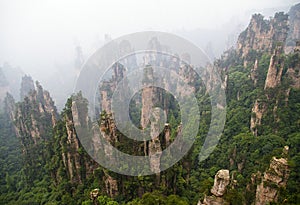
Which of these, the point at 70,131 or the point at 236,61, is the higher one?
the point at 236,61

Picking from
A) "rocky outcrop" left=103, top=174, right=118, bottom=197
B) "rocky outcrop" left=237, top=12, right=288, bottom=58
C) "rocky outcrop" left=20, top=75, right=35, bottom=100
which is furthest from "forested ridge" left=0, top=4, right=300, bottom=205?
"rocky outcrop" left=20, top=75, right=35, bottom=100

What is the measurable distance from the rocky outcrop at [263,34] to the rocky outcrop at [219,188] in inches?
880

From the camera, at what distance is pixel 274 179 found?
9.78 m

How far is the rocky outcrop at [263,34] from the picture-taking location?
28.1 meters

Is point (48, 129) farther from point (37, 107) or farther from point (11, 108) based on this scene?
point (11, 108)

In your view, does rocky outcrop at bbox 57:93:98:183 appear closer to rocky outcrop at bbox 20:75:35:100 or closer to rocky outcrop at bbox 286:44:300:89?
rocky outcrop at bbox 286:44:300:89

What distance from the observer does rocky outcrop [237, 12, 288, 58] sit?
2812 centimetres

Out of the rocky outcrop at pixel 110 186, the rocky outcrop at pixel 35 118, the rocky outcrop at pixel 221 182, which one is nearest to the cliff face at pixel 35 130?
the rocky outcrop at pixel 35 118

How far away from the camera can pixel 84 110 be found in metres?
16.2

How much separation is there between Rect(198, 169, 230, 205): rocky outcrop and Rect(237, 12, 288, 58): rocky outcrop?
22.4 meters

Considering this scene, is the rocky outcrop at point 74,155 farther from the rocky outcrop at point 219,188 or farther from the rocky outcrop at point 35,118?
the rocky outcrop at point 35,118

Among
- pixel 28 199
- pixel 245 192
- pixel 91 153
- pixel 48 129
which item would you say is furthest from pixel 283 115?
pixel 48 129

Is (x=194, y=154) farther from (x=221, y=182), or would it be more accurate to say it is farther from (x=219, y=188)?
(x=221, y=182)

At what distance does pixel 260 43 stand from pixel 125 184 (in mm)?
23711
